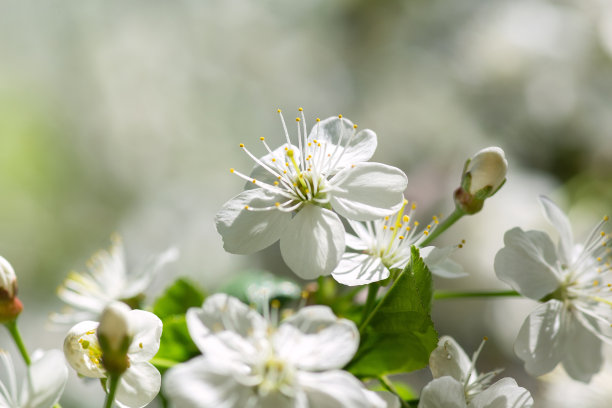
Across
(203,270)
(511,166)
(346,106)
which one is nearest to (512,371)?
(511,166)

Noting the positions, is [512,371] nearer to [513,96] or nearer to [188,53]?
[513,96]

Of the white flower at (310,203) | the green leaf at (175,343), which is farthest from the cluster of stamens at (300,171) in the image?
the green leaf at (175,343)

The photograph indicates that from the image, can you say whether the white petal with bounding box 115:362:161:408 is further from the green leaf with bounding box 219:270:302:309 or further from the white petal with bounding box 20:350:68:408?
the green leaf with bounding box 219:270:302:309

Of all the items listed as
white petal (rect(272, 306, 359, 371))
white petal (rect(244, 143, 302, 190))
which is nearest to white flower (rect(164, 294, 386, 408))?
white petal (rect(272, 306, 359, 371))

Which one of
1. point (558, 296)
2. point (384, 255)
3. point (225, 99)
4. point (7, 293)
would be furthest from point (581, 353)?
point (225, 99)

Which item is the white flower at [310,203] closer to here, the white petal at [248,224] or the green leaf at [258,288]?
the white petal at [248,224]
